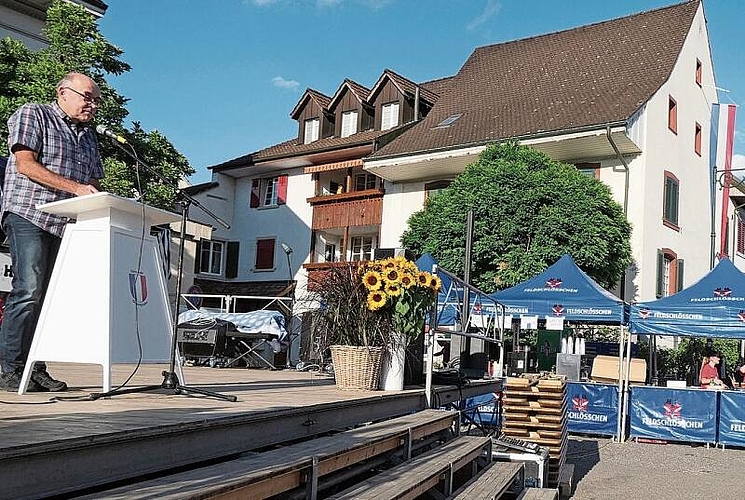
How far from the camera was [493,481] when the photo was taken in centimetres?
621

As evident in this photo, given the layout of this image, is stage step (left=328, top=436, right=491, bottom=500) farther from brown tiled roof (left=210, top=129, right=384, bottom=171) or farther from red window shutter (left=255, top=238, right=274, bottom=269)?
red window shutter (left=255, top=238, right=274, bottom=269)

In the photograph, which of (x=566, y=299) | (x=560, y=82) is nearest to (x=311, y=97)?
(x=560, y=82)

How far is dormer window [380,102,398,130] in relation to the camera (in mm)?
29469

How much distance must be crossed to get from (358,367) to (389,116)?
24.3 m

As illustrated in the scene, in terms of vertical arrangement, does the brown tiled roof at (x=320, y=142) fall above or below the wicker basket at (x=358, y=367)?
above

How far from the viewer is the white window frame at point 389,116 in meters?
29.5

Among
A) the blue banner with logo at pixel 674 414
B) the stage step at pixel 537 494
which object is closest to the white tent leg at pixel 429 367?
the stage step at pixel 537 494

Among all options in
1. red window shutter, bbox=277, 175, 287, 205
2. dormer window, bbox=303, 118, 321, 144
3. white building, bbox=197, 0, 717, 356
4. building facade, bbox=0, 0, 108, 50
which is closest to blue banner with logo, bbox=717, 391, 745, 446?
white building, bbox=197, 0, 717, 356

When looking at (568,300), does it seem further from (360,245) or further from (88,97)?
(360,245)

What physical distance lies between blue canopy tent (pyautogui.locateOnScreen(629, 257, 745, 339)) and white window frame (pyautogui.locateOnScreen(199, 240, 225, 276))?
20636mm

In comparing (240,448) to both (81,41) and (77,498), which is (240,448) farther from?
(81,41)

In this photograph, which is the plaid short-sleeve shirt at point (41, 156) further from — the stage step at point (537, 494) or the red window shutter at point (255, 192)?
the red window shutter at point (255, 192)

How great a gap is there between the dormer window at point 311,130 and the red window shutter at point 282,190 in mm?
1662

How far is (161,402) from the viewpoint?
13.4 feet
